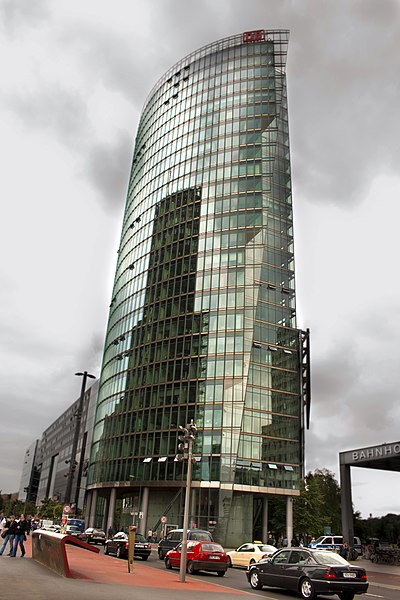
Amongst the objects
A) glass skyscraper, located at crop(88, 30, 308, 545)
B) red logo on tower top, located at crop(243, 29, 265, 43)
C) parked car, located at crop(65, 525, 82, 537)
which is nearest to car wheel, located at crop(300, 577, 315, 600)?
parked car, located at crop(65, 525, 82, 537)

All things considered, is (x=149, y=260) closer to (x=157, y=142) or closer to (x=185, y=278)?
(x=185, y=278)

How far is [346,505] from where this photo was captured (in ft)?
139

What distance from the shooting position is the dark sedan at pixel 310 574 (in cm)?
1631

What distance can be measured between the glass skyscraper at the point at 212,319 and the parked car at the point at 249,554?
30.4 m

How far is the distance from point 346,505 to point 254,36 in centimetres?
7118

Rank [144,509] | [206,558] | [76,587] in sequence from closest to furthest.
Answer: [76,587] → [206,558] → [144,509]

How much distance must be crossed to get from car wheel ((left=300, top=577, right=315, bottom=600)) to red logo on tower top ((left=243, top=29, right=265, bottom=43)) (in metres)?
83.1

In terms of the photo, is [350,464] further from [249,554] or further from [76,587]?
[76,587]

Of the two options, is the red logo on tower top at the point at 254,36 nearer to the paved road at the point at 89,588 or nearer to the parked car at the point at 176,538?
the parked car at the point at 176,538

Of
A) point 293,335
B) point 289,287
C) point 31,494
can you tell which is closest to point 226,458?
point 293,335

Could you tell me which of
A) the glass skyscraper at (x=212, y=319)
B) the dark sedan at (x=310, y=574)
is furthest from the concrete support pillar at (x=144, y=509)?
the dark sedan at (x=310, y=574)

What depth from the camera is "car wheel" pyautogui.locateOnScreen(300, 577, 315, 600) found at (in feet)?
53.9

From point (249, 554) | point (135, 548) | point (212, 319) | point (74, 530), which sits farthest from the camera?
point (212, 319)

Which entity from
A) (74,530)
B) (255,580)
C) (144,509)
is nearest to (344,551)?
(255,580)
